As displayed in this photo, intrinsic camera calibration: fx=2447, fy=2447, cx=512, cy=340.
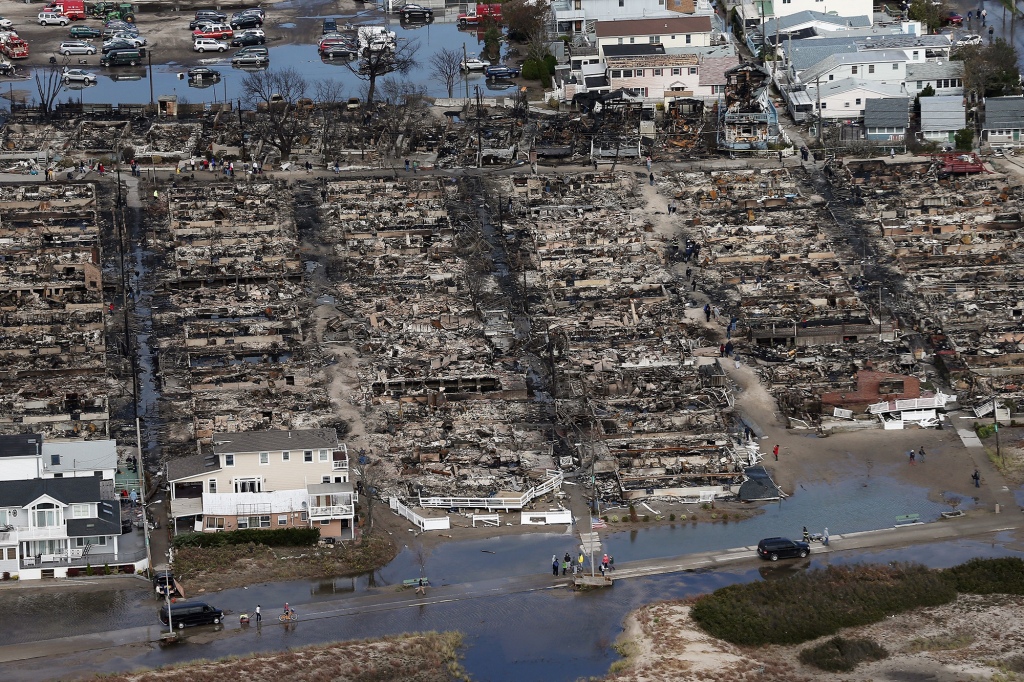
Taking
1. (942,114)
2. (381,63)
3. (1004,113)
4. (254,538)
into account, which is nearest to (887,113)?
(942,114)

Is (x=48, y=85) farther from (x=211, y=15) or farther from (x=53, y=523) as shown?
(x=53, y=523)

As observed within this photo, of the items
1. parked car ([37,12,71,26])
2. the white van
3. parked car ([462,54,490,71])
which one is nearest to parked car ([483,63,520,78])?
parked car ([462,54,490,71])

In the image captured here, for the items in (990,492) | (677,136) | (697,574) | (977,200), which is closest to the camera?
(697,574)

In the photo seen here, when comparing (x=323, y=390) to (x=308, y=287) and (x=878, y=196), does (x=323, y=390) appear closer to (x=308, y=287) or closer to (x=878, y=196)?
(x=308, y=287)

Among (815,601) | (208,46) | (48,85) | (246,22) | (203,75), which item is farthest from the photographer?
(246,22)

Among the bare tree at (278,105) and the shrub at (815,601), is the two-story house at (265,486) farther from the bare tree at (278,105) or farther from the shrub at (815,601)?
the bare tree at (278,105)

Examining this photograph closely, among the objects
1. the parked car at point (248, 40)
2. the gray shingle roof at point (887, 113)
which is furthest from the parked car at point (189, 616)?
the parked car at point (248, 40)

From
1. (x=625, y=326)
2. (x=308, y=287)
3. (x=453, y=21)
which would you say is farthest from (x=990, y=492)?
(x=453, y=21)
